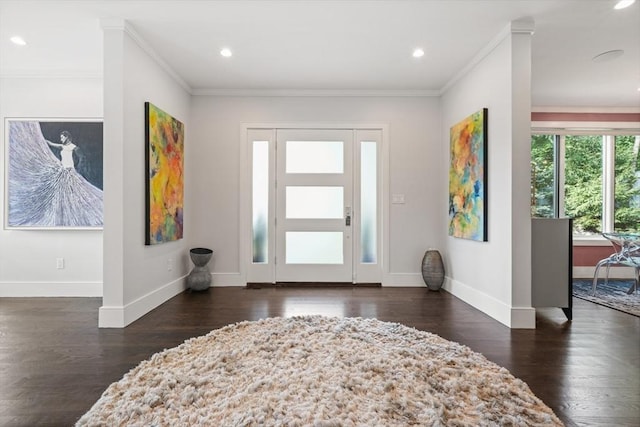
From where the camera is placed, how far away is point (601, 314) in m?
3.16

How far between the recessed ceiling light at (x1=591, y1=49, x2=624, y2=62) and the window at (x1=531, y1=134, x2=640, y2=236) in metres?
1.65

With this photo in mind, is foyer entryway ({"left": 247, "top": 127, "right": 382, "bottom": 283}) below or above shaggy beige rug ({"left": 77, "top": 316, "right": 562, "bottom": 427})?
above

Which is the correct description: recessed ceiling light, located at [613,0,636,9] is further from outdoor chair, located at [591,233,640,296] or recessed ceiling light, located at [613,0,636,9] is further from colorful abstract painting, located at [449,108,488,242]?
outdoor chair, located at [591,233,640,296]

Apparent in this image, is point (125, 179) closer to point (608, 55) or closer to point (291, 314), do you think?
point (291, 314)

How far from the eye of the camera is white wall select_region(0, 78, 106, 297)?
3.74m

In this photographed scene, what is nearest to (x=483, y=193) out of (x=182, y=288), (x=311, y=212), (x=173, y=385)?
(x=311, y=212)

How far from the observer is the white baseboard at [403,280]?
432 cm

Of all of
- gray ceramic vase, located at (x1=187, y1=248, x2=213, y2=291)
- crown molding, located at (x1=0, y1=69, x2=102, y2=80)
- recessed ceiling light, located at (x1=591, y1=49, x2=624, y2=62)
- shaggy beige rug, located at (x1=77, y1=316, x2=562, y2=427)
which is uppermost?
recessed ceiling light, located at (x1=591, y1=49, x2=624, y2=62)

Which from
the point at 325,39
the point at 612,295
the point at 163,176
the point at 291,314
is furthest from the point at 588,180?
the point at 163,176

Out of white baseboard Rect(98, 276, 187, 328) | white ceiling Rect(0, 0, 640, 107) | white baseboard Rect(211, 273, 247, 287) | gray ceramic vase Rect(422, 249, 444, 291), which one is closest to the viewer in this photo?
white ceiling Rect(0, 0, 640, 107)

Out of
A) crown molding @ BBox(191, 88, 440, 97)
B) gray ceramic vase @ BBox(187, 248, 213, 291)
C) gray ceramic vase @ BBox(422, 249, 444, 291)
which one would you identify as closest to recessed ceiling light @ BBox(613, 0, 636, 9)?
crown molding @ BBox(191, 88, 440, 97)

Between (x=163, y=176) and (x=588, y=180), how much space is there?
5.98 m

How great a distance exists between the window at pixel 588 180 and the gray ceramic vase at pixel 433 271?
210 cm

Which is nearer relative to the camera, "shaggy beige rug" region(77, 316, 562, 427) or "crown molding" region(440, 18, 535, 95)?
"shaggy beige rug" region(77, 316, 562, 427)
